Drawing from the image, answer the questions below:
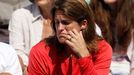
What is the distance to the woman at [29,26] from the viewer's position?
11.3ft

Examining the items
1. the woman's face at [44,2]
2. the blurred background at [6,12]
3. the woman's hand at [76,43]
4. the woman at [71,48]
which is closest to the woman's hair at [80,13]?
the woman at [71,48]

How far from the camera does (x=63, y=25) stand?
254cm

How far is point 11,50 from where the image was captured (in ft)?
9.29

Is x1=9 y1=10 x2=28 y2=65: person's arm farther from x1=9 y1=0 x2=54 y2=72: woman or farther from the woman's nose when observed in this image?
the woman's nose

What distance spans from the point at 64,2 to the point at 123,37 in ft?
3.70

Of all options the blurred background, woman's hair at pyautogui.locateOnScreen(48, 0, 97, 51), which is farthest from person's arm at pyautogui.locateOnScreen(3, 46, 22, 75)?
the blurred background

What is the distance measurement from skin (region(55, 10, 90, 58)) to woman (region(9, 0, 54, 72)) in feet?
2.98

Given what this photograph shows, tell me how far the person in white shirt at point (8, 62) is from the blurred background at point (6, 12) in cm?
90

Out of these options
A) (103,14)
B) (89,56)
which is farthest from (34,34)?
(89,56)

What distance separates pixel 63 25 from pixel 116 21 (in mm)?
1099

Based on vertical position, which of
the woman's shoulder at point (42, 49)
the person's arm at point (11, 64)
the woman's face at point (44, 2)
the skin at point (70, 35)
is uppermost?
the woman's face at point (44, 2)

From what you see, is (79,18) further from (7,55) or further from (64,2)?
(7,55)

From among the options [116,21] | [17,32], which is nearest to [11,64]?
[17,32]

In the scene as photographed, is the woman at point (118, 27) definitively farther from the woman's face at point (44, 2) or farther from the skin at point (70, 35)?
the skin at point (70, 35)
